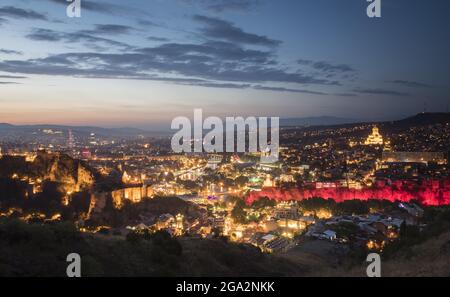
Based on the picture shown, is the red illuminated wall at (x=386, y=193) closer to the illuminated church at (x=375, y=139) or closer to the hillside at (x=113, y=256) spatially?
the hillside at (x=113, y=256)

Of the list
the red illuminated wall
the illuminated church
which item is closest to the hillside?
the red illuminated wall

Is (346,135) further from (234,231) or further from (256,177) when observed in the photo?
(234,231)

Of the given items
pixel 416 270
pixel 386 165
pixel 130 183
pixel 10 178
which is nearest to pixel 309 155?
pixel 386 165

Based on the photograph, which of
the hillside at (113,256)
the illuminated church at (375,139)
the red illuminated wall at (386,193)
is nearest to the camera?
the hillside at (113,256)

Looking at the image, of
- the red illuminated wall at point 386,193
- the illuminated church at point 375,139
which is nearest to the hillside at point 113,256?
the red illuminated wall at point 386,193

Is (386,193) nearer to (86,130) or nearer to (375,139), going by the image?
(375,139)

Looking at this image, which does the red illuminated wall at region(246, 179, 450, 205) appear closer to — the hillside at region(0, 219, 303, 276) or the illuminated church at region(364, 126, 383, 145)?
the hillside at region(0, 219, 303, 276)

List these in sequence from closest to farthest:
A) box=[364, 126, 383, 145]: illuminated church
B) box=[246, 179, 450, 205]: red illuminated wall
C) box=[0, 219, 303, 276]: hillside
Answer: box=[0, 219, 303, 276]: hillside
box=[246, 179, 450, 205]: red illuminated wall
box=[364, 126, 383, 145]: illuminated church

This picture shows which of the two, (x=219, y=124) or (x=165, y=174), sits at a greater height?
(x=219, y=124)
